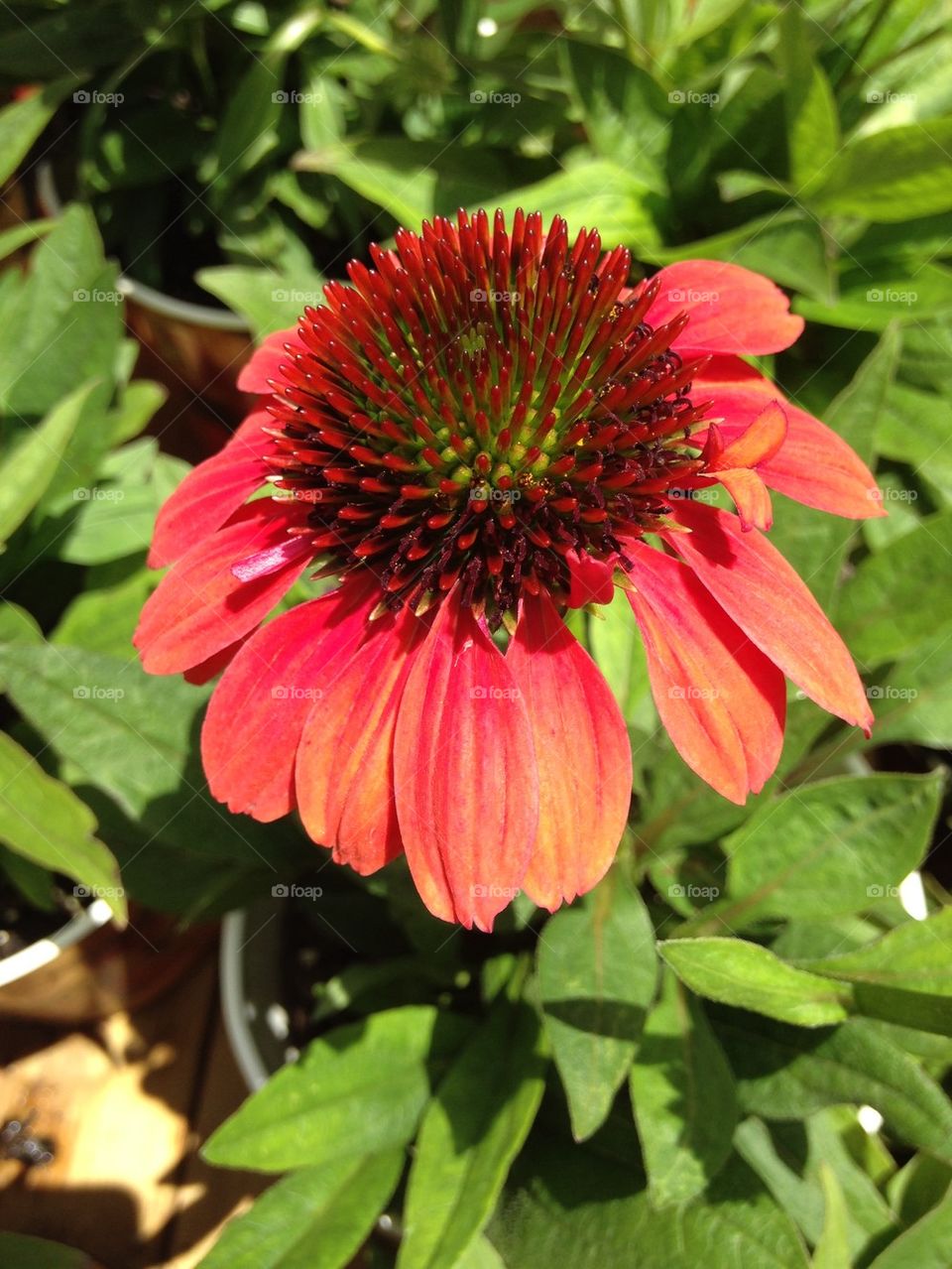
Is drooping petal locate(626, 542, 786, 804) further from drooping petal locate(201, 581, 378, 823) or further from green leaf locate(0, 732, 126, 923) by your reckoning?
green leaf locate(0, 732, 126, 923)

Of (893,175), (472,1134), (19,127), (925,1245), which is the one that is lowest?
(925,1245)

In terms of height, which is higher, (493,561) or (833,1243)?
(493,561)

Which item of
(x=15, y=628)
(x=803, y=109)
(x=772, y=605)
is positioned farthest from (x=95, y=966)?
(x=803, y=109)

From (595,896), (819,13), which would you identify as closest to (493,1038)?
(595,896)

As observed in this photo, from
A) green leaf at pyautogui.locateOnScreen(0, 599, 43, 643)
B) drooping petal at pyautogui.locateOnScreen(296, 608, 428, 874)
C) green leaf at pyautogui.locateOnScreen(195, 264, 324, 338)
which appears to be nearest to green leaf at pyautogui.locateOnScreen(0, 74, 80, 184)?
green leaf at pyautogui.locateOnScreen(195, 264, 324, 338)

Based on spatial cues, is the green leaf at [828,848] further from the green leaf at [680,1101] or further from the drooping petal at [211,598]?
the drooping petal at [211,598]

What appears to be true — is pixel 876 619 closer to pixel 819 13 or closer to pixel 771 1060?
pixel 771 1060

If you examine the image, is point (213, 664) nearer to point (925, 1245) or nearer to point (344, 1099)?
point (344, 1099)

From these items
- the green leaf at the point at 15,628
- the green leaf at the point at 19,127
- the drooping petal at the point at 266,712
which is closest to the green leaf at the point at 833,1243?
the drooping petal at the point at 266,712
